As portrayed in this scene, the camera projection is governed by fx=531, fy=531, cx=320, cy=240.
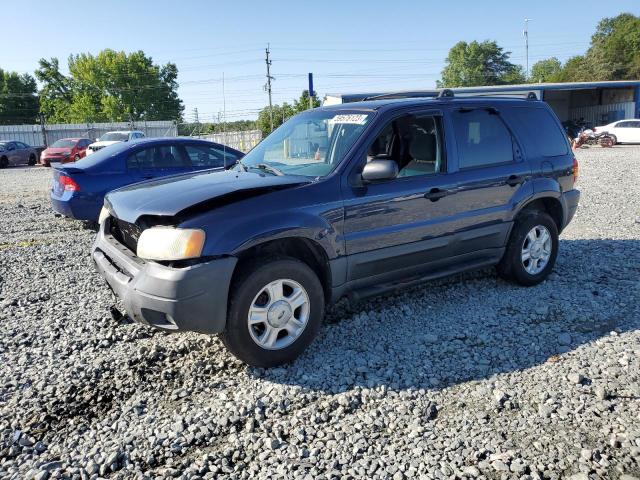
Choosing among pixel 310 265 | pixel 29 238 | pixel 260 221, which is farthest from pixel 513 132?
pixel 29 238

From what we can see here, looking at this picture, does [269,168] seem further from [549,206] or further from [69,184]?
[69,184]

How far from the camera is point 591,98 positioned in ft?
146

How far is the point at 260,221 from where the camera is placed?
11.9 feet

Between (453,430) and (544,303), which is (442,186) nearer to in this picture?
(544,303)

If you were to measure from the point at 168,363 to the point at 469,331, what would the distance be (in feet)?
7.95

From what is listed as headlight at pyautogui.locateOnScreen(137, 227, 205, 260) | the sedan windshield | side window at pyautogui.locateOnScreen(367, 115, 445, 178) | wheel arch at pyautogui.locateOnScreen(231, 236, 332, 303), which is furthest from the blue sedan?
the sedan windshield

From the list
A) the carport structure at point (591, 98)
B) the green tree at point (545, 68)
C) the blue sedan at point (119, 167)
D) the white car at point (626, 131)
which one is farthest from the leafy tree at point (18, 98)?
the green tree at point (545, 68)

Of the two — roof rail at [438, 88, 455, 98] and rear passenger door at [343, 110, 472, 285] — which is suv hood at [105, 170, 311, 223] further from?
roof rail at [438, 88, 455, 98]

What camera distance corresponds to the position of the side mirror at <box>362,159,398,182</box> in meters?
4.06

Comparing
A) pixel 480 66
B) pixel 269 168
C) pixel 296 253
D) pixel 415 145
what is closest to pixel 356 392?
pixel 296 253

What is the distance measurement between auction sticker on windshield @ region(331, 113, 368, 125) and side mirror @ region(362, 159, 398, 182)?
519mm

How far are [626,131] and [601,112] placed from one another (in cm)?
1417

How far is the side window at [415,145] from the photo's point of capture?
4719 mm

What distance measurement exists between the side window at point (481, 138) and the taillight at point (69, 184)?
20.0 ft
